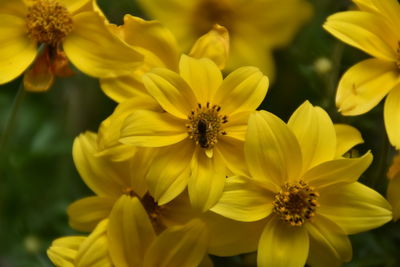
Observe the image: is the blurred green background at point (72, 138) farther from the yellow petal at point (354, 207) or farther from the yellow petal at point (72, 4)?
the yellow petal at point (72, 4)

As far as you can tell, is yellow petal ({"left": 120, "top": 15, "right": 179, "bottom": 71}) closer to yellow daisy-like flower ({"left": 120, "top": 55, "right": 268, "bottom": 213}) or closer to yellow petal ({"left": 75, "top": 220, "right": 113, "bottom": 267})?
yellow daisy-like flower ({"left": 120, "top": 55, "right": 268, "bottom": 213})

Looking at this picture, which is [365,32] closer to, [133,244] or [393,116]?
[393,116]

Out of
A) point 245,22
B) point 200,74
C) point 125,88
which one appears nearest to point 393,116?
point 200,74

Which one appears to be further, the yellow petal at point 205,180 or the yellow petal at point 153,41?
the yellow petal at point 153,41

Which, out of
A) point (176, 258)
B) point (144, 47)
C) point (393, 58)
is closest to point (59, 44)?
point (144, 47)

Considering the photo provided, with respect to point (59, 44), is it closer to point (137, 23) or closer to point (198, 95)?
point (137, 23)

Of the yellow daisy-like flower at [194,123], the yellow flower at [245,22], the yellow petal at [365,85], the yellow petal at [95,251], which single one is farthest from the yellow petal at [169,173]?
the yellow flower at [245,22]

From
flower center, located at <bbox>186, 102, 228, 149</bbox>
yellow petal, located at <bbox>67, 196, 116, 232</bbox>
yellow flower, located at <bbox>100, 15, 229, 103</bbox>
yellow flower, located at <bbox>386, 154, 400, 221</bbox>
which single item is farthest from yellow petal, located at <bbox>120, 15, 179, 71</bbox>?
yellow flower, located at <bbox>386, 154, 400, 221</bbox>
